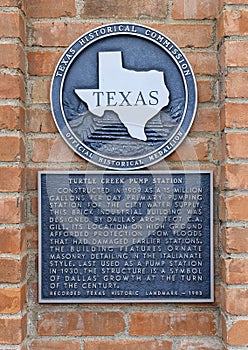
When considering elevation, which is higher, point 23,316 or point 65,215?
point 65,215

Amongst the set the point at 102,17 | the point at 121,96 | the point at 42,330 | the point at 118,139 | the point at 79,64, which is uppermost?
the point at 102,17

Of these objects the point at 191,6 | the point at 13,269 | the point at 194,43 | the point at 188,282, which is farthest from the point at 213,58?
the point at 13,269

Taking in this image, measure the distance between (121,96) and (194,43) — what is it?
36 cm

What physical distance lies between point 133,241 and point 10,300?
51cm

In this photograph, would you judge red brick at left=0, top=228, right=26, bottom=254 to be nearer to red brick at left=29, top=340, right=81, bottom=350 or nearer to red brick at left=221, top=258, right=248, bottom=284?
red brick at left=29, top=340, right=81, bottom=350

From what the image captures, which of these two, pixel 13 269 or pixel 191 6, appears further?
pixel 191 6

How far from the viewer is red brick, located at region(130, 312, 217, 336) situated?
2.04m

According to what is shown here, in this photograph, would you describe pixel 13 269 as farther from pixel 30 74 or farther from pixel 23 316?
pixel 30 74

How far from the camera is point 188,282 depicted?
2041 mm

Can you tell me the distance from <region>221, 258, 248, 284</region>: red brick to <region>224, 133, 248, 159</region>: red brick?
386mm

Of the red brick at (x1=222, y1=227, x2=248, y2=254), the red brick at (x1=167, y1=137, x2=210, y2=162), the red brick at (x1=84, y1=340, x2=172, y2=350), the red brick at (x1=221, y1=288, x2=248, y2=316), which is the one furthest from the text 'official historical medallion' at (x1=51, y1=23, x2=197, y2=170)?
the red brick at (x1=84, y1=340, x2=172, y2=350)

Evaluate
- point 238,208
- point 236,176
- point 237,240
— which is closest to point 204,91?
point 236,176

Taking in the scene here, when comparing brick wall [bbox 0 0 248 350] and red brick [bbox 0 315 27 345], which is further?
brick wall [bbox 0 0 248 350]

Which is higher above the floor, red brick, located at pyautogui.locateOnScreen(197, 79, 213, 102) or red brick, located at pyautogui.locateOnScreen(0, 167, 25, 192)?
red brick, located at pyautogui.locateOnScreen(197, 79, 213, 102)
